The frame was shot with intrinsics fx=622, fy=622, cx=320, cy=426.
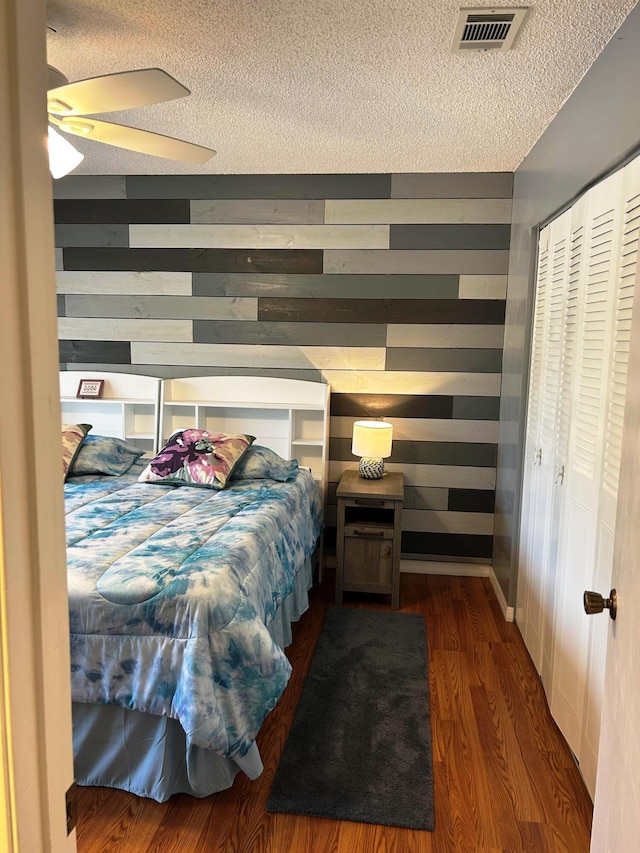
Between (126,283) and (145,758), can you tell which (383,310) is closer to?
(126,283)

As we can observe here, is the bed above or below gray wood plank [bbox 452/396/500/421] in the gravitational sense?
below

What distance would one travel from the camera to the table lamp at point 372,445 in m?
3.66

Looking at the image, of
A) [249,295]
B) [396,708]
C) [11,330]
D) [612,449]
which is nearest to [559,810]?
[396,708]

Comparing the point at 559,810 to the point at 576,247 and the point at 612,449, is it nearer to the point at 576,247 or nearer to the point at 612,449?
the point at 612,449

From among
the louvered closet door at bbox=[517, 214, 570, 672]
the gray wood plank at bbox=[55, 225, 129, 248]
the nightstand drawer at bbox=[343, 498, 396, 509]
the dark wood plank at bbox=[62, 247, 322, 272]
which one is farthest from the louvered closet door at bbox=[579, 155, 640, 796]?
the gray wood plank at bbox=[55, 225, 129, 248]

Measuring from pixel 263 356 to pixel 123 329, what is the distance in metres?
0.98

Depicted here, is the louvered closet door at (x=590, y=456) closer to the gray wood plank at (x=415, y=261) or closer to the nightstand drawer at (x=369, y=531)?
the nightstand drawer at (x=369, y=531)

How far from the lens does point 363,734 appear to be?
94.3 inches

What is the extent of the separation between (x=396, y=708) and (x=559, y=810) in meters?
0.72

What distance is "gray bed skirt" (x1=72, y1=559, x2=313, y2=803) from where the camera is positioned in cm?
200

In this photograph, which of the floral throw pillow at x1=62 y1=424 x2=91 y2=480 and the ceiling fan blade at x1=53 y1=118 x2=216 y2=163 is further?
the floral throw pillow at x1=62 y1=424 x2=91 y2=480

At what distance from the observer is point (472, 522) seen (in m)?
4.02

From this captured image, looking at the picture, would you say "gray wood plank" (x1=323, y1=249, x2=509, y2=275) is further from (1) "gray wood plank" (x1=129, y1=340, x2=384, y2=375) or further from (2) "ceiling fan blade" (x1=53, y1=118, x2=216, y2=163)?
(2) "ceiling fan blade" (x1=53, y1=118, x2=216, y2=163)

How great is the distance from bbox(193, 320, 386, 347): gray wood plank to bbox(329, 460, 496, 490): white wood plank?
828 millimetres
